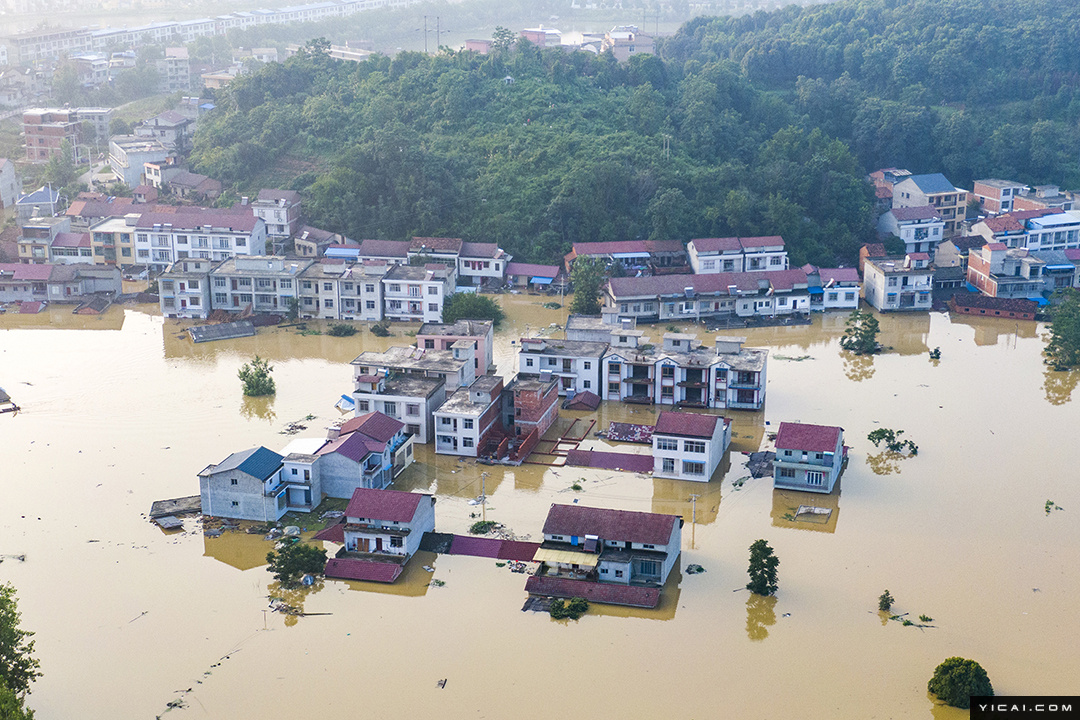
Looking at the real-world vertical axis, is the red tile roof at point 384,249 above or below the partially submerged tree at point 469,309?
above

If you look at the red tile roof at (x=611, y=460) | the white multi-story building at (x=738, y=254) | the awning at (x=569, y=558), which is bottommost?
the red tile roof at (x=611, y=460)

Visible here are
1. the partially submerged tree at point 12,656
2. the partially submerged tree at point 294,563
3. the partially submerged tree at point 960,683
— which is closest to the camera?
the partially submerged tree at point 12,656

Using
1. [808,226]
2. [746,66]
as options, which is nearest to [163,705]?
[808,226]

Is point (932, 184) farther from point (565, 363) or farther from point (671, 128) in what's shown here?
point (565, 363)

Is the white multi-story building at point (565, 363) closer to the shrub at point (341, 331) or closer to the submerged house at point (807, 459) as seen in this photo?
the submerged house at point (807, 459)

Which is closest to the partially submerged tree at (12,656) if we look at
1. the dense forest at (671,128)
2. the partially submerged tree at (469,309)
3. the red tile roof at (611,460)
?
the red tile roof at (611,460)

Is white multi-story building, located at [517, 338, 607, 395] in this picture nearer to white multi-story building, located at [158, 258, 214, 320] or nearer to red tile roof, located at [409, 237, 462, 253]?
red tile roof, located at [409, 237, 462, 253]
